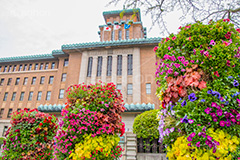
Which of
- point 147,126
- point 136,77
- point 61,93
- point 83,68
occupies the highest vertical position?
point 83,68

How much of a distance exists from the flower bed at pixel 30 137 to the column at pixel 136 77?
18.0m

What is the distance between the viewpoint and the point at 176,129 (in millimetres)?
2602

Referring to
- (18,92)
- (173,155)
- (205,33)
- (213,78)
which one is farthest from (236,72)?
(18,92)

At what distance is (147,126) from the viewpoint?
680 centimetres

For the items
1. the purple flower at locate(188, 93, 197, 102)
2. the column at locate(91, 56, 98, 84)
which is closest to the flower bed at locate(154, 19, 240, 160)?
the purple flower at locate(188, 93, 197, 102)

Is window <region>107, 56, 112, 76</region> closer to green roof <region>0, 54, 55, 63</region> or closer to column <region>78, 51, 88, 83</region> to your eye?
column <region>78, 51, 88, 83</region>

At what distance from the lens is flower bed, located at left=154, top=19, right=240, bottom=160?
2209 millimetres

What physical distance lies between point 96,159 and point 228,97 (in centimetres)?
334

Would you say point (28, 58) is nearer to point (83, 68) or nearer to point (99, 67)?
point (83, 68)

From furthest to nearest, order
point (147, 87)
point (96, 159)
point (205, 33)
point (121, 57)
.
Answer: point (121, 57), point (147, 87), point (96, 159), point (205, 33)

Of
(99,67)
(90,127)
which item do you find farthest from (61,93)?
(90,127)

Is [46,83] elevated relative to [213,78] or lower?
elevated

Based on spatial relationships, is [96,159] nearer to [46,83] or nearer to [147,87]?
[147,87]

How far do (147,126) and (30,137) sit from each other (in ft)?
13.9
